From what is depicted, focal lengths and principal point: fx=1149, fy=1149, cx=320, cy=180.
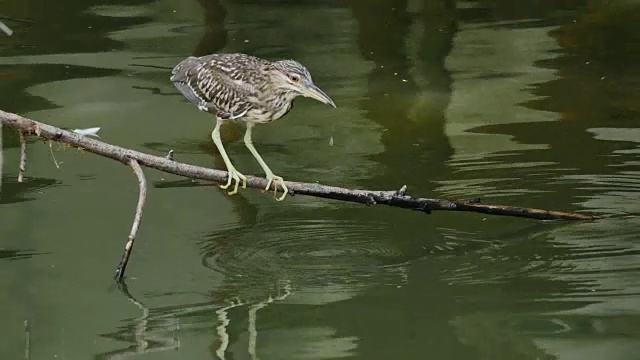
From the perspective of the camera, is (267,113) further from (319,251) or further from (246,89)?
(319,251)

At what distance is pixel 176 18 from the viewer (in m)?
9.36

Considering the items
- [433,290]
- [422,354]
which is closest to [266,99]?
[433,290]

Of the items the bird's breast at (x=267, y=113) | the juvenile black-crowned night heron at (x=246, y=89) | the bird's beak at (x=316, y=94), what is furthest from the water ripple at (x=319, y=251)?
the bird's beak at (x=316, y=94)

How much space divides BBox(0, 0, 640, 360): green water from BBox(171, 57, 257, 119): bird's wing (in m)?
0.62

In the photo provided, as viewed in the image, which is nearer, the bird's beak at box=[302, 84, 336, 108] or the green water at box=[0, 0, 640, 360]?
the green water at box=[0, 0, 640, 360]

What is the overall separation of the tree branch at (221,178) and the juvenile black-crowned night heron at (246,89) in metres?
0.17

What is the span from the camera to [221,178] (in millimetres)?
4781

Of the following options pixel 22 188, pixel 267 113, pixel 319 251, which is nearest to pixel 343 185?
pixel 319 251

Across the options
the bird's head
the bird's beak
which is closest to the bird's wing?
the bird's head

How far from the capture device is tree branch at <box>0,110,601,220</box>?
455cm

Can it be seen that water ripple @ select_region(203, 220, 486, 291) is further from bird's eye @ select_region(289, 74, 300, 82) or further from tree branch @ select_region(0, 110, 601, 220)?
bird's eye @ select_region(289, 74, 300, 82)

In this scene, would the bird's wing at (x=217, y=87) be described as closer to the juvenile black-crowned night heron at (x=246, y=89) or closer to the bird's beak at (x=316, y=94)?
the juvenile black-crowned night heron at (x=246, y=89)

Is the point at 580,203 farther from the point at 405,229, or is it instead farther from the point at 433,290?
the point at 433,290

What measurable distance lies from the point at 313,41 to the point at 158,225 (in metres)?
3.47
